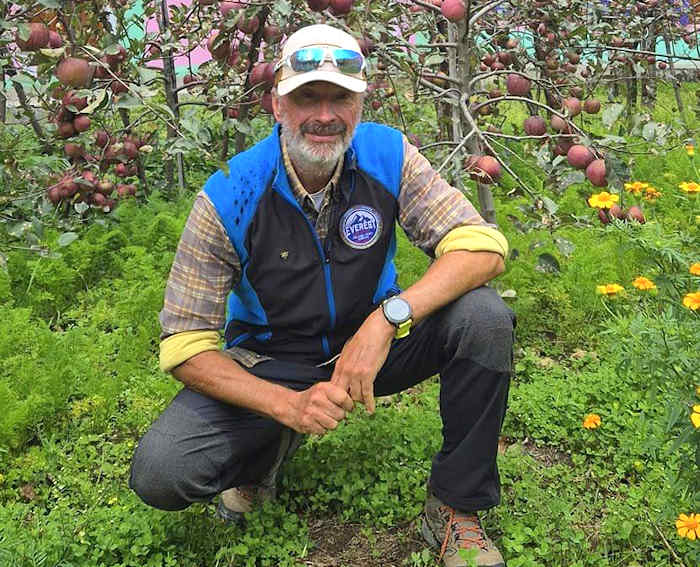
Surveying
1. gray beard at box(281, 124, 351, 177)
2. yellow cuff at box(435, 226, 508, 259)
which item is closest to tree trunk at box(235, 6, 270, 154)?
gray beard at box(281, 124, 351, 177)

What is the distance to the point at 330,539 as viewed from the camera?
2521 millimetres

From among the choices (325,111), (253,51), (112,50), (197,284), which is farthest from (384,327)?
(253,51)

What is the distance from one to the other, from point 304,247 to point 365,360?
0.39 m

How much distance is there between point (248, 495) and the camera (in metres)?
2.54

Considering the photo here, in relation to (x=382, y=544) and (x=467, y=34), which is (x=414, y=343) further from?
(x=467, y=34)

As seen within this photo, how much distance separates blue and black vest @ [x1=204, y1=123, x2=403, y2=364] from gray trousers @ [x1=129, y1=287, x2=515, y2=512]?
0.79 feet

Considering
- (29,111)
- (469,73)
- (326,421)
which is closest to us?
(326,421)

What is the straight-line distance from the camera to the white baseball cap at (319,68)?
228cm

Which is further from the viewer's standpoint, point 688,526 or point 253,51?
point 253,51

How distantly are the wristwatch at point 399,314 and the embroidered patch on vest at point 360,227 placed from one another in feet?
0.81

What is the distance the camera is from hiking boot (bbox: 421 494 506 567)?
229cm

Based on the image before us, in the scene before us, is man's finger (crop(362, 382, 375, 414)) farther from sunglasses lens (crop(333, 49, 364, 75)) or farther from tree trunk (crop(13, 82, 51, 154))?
tree trunk (crop(13, 82, 51, 154))

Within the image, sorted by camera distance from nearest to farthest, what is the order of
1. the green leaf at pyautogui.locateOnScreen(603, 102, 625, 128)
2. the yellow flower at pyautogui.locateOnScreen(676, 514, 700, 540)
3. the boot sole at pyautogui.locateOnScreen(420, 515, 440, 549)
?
1. the yellow flower at pyautogui.locateOnScreen(676, 514, 700, 540)
2. the boot sole at pyautogui.locateOnScreen(420, 515, 440, 549)
3. the green leaf at pyautogui.locateOnScreen(603, 102, 625, 128)

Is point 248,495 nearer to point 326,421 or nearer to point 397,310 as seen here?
point 326,421
